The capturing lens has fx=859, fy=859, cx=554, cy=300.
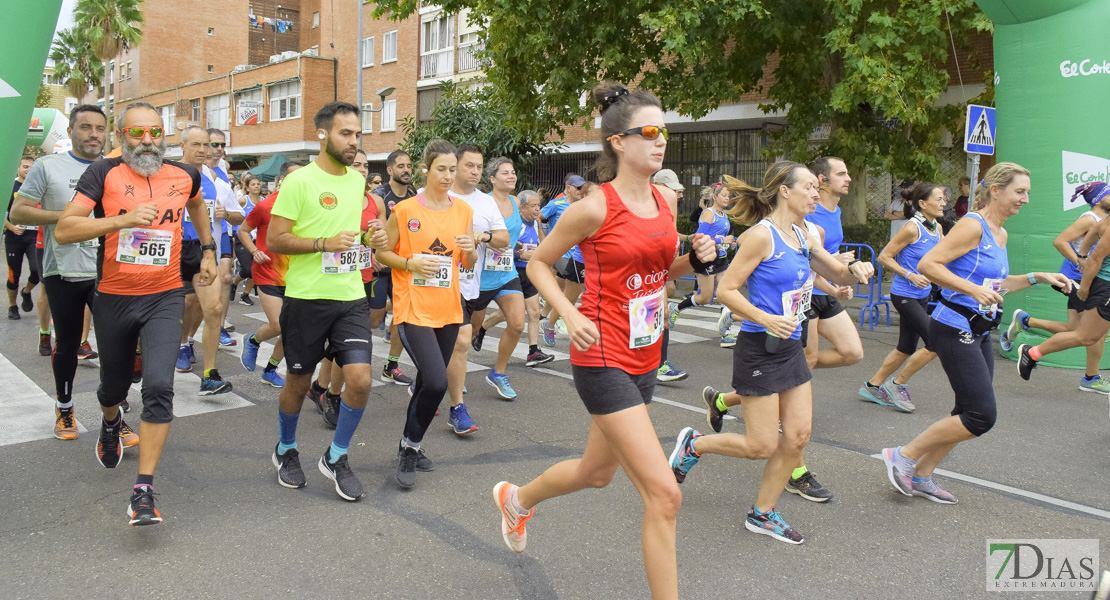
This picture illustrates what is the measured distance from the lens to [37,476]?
4.87 meters

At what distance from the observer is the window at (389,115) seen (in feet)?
116

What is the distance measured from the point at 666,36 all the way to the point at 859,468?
9.23 metres

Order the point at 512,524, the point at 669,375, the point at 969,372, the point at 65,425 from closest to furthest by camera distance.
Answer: the point at 512,524 → the point at 969,372 → the point at 65,425 → the point at 669,375

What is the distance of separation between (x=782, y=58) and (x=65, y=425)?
44.5 feet

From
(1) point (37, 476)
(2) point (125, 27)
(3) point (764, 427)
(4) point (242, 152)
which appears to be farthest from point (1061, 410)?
(2) point (125, 27)

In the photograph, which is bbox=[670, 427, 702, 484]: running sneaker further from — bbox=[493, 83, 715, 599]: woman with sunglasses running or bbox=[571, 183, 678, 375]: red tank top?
Result: bbox=[571, 183, 678, 375]: red tank top

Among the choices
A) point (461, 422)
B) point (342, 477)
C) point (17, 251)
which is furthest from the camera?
point (17, 251)

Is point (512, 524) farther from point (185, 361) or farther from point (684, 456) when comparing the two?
point (185, 361)

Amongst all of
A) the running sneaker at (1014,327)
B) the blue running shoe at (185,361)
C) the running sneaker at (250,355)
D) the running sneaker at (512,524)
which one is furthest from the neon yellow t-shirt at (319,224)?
the running sneaker at (1014,327)

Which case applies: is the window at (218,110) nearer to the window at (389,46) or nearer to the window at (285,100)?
the window at (285,100)

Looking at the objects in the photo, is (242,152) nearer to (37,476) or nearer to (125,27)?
(125,27)

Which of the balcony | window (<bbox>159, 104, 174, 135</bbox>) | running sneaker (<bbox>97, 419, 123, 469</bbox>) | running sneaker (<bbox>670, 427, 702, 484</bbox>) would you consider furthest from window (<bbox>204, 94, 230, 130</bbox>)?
running sneaker (<bbox>670, 427, 702, 484</bbox>)

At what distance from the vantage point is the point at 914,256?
682 cm

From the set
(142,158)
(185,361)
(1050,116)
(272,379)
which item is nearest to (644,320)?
(142,158)
